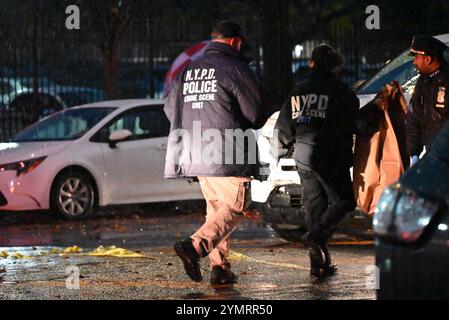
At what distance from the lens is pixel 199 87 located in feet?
29.3

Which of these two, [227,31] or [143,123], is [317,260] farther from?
[143,123]

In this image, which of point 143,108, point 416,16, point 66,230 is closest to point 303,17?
point 416,16

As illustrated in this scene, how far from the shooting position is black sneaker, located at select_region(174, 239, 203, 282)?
Answer: 8766mm

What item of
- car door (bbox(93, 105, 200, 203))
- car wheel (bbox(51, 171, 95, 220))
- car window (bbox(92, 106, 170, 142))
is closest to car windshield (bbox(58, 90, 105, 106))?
car window (bbox(92, 106, 170, 142))

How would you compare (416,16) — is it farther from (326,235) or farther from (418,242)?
(418,242)

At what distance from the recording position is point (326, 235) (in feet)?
30.2

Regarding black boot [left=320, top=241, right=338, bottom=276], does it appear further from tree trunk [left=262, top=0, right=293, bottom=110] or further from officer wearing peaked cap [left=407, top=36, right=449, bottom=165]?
tree trunk [left=262, top=0, right=293, bottom=110]

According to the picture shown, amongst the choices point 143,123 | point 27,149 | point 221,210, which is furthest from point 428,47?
point 143,123

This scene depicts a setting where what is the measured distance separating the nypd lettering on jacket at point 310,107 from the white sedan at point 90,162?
5.99 m

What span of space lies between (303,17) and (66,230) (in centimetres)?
2425

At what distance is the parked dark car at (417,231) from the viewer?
5.10m

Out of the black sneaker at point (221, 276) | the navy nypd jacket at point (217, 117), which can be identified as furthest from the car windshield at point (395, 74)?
the black sneaker at point (221, 276)

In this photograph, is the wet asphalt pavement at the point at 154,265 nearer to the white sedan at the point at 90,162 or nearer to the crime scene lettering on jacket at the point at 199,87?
the white sedan at the point at 90,162

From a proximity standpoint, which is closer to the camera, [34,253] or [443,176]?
[443,176]
